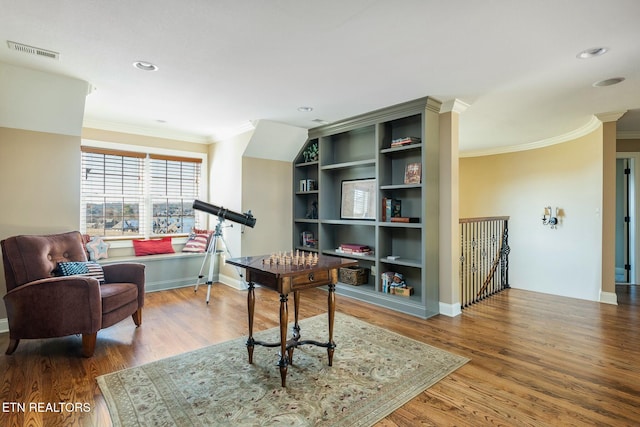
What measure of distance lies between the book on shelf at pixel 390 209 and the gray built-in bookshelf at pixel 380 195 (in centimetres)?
2

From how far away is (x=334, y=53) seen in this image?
2.59 metres

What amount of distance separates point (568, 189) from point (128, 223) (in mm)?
7064

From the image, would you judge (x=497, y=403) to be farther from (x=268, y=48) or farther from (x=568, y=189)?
(x=568, y=189)

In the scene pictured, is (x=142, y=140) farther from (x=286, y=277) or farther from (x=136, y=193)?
(x=286, y=277)

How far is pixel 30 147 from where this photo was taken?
136 inches

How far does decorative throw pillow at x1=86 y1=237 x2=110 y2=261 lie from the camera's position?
4.53 metres

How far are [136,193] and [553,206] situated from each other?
687 cm

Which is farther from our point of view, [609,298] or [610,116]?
[609,298]

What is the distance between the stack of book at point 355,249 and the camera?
4.56 metres

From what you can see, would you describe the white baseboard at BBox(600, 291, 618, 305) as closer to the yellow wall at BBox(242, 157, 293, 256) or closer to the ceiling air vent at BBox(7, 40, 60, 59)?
the yellow wall at BBox(242, 157, 293, 256)

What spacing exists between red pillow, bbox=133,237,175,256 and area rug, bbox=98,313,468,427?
2.80m

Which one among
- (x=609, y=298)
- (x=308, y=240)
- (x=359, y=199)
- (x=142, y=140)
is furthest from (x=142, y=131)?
(x=609, y=298)

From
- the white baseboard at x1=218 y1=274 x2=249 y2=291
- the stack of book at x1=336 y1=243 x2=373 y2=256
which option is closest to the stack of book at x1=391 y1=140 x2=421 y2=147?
the stack of book at x1=336 y1=243 x2=373 y2=256
